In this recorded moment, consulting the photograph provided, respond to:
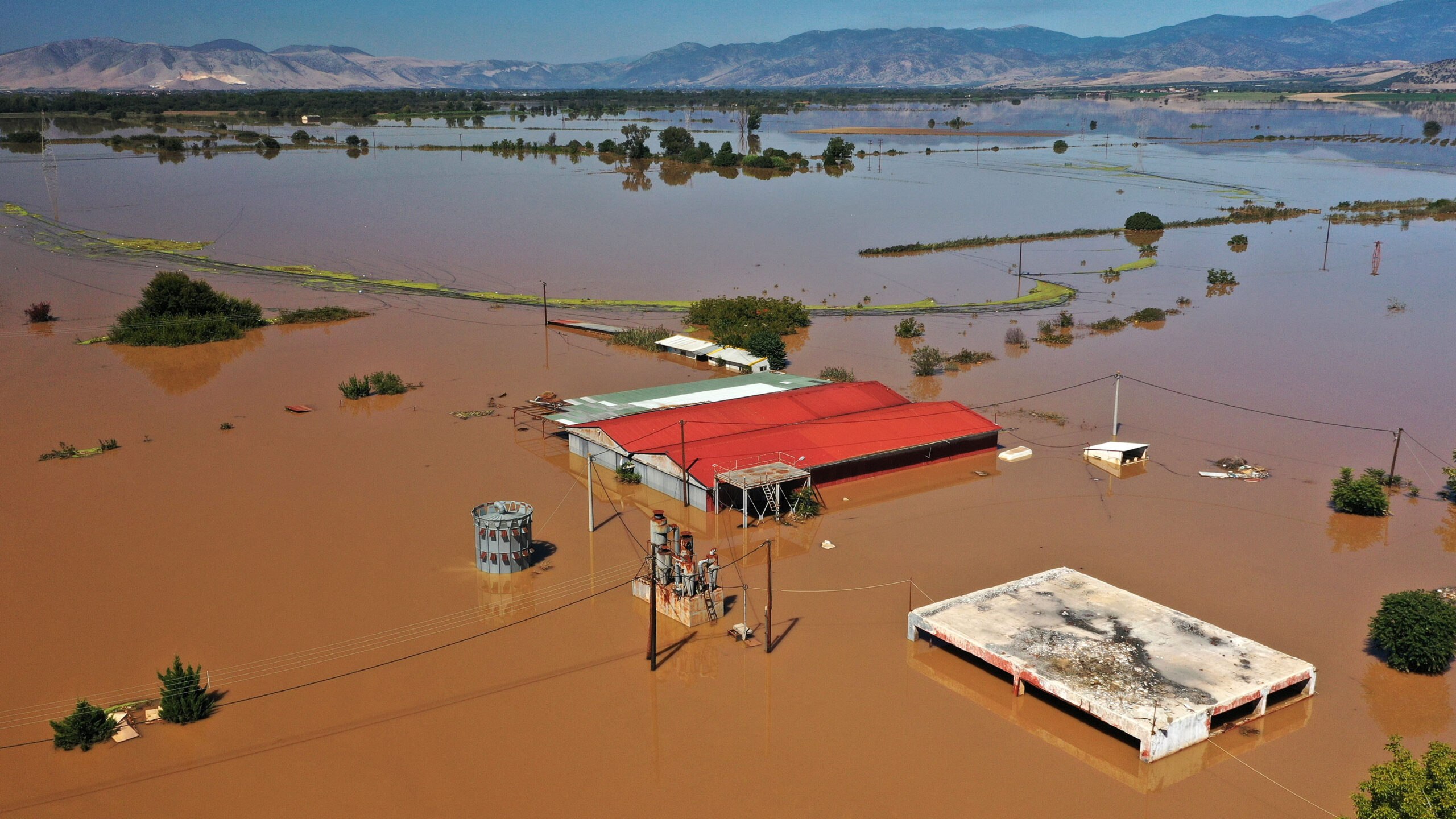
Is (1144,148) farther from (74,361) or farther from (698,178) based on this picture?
(74,361)

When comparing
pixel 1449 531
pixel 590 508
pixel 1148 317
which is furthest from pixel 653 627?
pixel 1148 317

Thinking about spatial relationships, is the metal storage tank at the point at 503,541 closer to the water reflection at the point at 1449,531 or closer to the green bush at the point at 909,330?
the water reflection at the point at 1449,531

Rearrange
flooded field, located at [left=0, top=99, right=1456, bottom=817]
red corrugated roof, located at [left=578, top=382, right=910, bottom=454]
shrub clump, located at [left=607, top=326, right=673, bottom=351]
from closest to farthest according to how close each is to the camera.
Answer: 1. flooded field, located at [left=0, top=99, right=1456, bottom=817]
2. red corrugated roof, located at [left=578, top=382, right=910, bottom=454]
3. shrub clump, located at [left=607, top=326, right=673, bottom=351]

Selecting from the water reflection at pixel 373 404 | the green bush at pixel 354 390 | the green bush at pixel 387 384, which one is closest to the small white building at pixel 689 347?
the green bush at pixel 387 384

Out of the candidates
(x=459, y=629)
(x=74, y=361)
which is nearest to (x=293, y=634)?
(x=459, y=629)

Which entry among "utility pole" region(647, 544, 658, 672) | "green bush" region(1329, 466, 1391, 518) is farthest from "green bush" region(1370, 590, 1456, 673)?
"utility pole" region(647, 544, 658, 672)

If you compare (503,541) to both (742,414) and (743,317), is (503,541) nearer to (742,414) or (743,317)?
(742,414)

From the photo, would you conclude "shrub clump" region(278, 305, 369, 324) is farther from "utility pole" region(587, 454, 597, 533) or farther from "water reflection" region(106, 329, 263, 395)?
"utility pole" region(587, 454, 597, 533)
